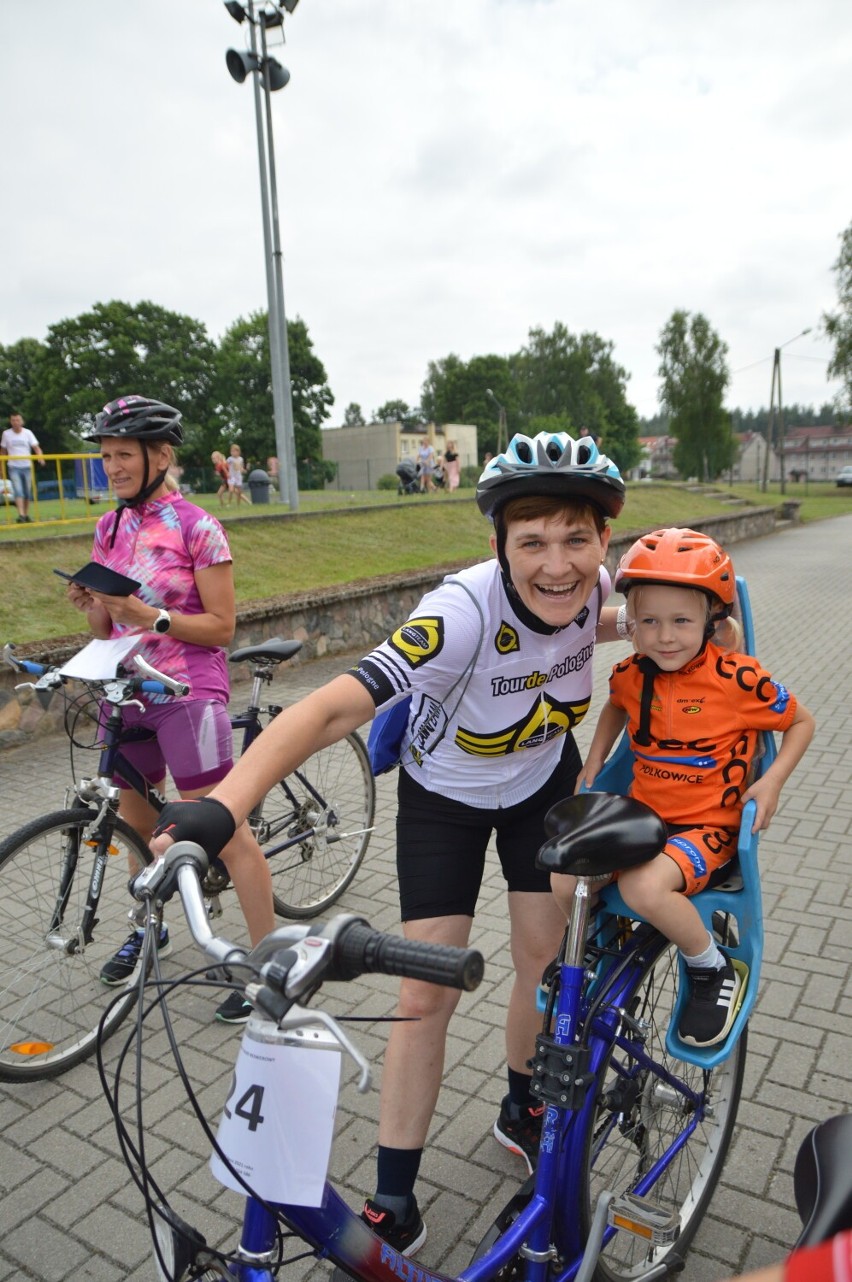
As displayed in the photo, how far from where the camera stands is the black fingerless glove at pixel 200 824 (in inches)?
53.8

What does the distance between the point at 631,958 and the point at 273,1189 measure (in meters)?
1.09

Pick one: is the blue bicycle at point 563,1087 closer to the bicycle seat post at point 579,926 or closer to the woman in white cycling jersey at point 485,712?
the bicycle seat post at point 579,926

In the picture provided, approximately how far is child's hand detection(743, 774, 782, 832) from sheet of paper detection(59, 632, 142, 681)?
81.2 inches

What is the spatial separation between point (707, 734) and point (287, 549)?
34.9ft

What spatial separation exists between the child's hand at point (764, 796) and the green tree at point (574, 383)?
80.5 meters

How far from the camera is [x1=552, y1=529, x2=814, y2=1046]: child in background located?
2176mm

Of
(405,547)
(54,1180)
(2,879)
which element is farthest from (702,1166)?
(405,547)

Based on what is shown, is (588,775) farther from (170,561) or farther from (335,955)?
(170,561)

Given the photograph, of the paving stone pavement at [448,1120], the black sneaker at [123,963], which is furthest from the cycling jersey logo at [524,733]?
the black sneaker at [123,963]

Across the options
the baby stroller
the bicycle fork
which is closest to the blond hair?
the bicycle fork

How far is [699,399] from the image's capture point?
58.4m

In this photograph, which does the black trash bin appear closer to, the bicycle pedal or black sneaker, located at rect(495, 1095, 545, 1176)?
black sneaker, located at rect(495, 1095, 545, 1176)

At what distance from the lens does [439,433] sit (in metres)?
71.6

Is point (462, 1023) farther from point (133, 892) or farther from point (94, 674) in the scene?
point (133, 892)
